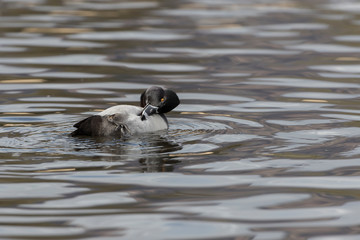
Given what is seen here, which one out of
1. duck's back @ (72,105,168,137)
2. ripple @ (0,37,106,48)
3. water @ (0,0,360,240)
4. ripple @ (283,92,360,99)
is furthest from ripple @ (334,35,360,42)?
duck's back @ (72,105,168,137)

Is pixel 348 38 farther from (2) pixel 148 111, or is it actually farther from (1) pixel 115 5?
(2) pixel 148 111

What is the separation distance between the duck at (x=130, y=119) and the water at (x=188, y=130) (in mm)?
132

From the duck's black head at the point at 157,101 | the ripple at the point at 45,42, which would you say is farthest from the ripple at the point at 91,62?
the duck's black head at the point at 157,101

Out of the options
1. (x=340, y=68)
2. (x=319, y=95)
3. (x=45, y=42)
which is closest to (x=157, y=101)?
(x=319, y=95)

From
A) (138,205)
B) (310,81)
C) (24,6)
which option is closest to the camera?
(138,205)

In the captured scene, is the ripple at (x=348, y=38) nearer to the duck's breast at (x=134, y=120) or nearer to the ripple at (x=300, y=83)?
the ripple at (x=300, y=83)

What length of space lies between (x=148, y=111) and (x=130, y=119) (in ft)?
1.02

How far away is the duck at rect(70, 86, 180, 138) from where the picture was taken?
8.59 meters

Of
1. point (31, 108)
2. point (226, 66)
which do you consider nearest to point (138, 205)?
point (31, 108)

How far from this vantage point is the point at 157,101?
9055 mm

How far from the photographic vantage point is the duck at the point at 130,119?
859 centimetres

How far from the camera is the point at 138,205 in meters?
6.34

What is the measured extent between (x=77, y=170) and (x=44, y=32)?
33.8 feet

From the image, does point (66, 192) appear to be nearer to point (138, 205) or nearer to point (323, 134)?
point (138, 205)
